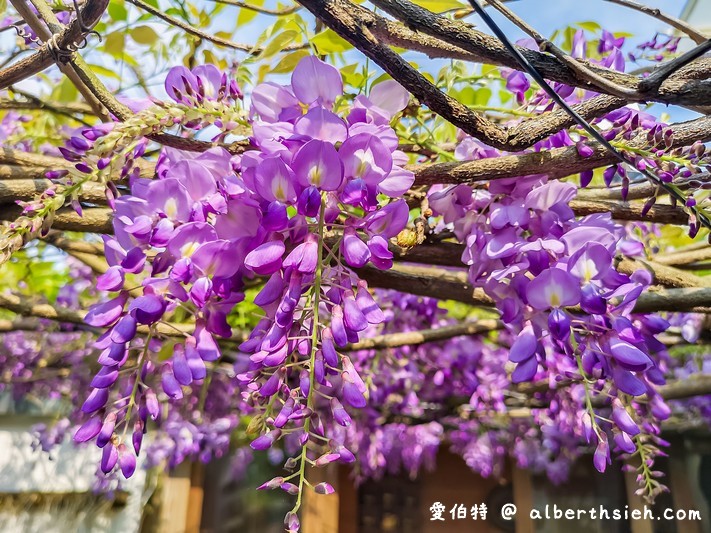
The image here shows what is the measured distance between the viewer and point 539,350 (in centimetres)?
52

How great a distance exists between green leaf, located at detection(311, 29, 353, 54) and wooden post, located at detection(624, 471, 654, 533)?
2.50m

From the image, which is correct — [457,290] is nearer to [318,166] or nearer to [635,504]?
[318,166]

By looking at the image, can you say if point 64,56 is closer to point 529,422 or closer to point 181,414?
point 181,414

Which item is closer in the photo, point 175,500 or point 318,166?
point 318,166

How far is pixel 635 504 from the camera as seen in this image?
258cm

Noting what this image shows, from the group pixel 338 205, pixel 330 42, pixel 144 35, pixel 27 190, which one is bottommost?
pixel 338 205

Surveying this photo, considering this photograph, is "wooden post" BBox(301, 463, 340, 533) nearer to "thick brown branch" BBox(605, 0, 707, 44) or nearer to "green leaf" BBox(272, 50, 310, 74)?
"green leaf" BBox(272, 50, 310, 74)

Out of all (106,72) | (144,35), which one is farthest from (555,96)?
(106,72)

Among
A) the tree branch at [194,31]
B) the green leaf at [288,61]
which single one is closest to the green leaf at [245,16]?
the tree branch at [194,31]

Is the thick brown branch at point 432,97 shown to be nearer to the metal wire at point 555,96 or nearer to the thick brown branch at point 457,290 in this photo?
the metal wire at point 555,96

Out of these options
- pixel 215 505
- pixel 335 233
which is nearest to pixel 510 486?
pixel 215 505

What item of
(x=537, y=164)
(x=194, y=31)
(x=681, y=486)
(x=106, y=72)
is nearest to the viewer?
(x=537, y=164)

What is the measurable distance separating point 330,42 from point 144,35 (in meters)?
0.47

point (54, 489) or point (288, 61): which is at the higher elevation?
point (288, 61)
